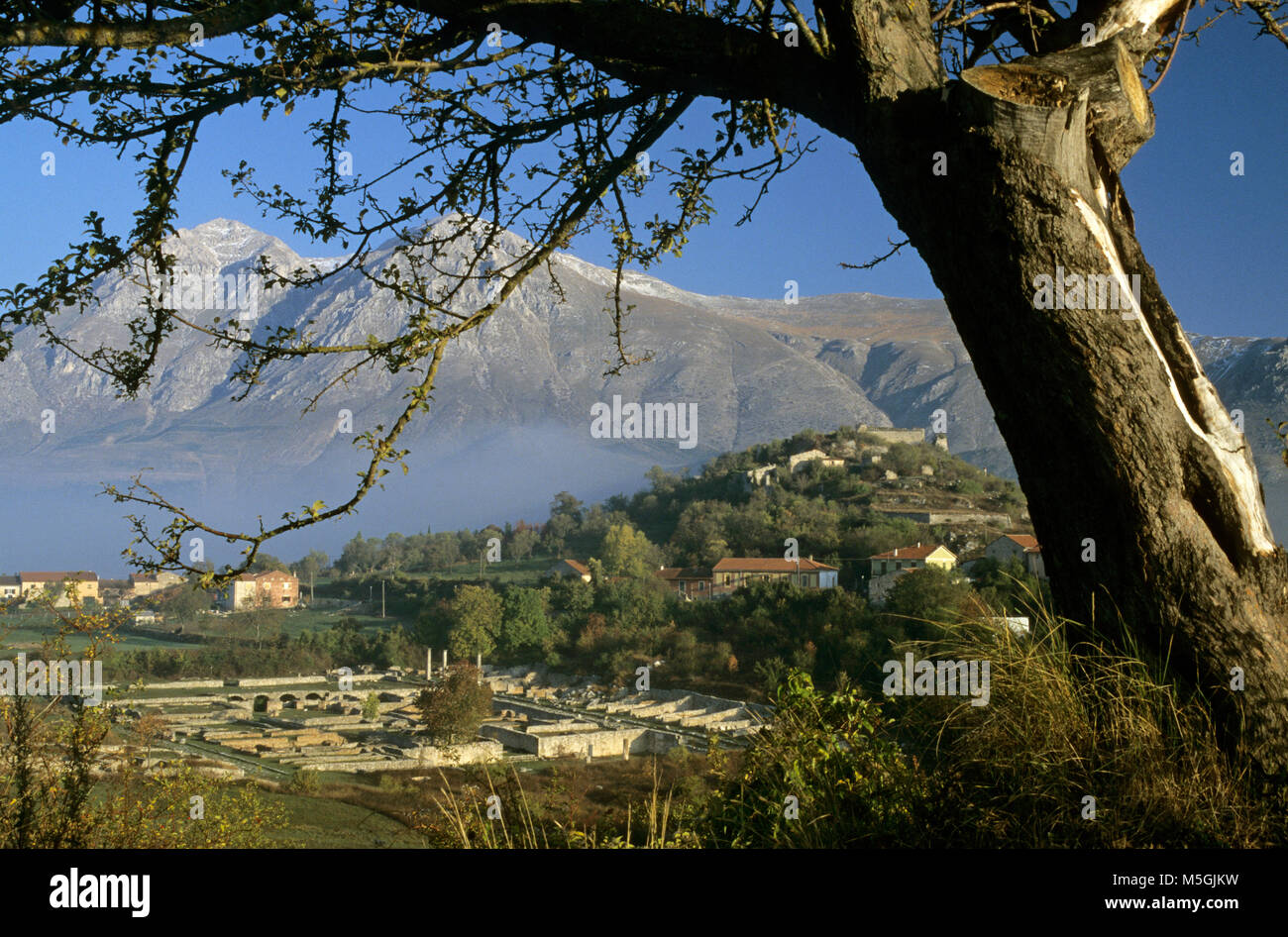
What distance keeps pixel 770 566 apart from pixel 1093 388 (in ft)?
91.7

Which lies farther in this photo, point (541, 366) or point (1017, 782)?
point (541, 366)

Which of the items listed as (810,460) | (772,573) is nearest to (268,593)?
(772,573)

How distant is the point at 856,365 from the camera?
117875 millimetres

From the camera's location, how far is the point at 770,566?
1187 inches

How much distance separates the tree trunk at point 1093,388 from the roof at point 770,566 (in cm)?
2499

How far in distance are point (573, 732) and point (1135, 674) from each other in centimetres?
1618

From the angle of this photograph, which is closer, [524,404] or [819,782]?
[819,782]

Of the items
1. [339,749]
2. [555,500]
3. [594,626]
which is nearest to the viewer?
[339,749]

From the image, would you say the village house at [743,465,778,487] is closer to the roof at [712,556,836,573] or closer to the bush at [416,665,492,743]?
the roof at [712,556,836,573]

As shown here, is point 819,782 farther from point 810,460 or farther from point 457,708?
point 810,460

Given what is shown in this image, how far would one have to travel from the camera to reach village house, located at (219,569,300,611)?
37000mm

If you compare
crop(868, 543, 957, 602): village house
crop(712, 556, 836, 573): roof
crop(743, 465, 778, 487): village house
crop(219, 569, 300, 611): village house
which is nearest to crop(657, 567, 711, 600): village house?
crop(712, 556, 836, 573): roof

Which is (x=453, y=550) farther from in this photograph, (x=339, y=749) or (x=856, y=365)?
(x=856, y=365)
